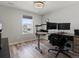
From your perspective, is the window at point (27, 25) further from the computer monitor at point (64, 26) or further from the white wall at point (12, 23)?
the computer monitor at point (64, 26)

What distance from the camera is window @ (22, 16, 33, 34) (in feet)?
18.9

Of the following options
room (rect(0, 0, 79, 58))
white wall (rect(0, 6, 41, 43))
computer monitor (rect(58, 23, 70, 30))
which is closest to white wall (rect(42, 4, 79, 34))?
room (rect(0, 0, 79, 58))

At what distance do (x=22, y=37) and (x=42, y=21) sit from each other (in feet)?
6.07

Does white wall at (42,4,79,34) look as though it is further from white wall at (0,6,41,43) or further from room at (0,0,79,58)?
white wall at (0,6,41,43)

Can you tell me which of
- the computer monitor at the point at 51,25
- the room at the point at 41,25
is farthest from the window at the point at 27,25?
the computer monitor at the point at 51,25

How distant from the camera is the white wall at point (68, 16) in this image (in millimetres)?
4379

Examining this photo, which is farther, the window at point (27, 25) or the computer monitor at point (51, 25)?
the window at point (27, 25)

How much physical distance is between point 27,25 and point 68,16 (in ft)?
8.93

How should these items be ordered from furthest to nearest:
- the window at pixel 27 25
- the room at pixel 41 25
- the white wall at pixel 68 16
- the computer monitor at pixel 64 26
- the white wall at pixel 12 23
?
1. the window at pixel 27 25
2. the white wall at pixel 12 23
3. the white wall at pixel 68 16
4. the computer monitor at pixel 64 26
5. the room at pixel 41 25

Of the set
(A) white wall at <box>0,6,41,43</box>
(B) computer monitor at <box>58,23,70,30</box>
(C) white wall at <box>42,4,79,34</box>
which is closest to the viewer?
(B) computer monitor at <box>58,23,70,30</box>

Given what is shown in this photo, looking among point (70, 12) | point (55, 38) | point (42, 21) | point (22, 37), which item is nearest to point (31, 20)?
point (42, 21)

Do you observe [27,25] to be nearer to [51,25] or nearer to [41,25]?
[41,25]

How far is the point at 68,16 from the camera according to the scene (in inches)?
187

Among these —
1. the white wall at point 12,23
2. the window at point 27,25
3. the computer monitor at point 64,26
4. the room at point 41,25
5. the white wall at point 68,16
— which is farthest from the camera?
the window at point 27,25
